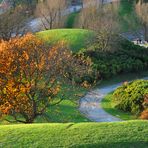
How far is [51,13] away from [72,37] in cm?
1548

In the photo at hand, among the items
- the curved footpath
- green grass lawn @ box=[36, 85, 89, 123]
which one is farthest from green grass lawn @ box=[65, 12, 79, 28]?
green grass lawn @ box=[36, 85, 89, 123]

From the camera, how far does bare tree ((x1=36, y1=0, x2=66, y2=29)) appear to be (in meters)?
61.8

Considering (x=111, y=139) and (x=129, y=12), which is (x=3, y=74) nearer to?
(x=111, y=139)

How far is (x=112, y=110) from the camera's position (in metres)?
32.3

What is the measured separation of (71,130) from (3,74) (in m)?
7.49

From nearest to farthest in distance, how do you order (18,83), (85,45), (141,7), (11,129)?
(11,129) < (18,83) < (85,45) < (141,7)

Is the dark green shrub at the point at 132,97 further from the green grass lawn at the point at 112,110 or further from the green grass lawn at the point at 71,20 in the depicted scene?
the green grass lawn at the point at 71,20

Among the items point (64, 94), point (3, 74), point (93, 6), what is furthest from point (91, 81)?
point (93, 6)

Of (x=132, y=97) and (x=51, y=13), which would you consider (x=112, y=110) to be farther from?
(x=51, y=13)

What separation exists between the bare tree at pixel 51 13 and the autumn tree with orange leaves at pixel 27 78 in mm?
37015

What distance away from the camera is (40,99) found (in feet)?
79.5

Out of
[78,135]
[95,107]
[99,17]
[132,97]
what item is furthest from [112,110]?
[99,17]

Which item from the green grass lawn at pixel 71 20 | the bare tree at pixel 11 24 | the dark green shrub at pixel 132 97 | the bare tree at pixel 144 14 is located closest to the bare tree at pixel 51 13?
the green grass lawn at pixel 71 20

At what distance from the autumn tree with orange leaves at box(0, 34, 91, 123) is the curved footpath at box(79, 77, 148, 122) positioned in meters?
5.97
